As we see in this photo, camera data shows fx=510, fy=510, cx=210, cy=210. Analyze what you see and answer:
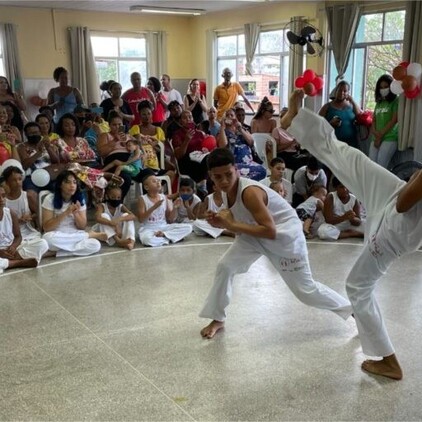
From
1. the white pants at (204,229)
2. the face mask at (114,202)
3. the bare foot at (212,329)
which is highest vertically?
the face mask at (114,202)

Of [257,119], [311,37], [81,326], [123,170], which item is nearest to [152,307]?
[81,326]

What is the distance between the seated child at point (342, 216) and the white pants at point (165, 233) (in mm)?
1353

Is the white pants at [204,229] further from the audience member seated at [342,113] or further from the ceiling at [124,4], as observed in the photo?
the ceiling at [124,4]

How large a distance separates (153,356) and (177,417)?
0.57 meters

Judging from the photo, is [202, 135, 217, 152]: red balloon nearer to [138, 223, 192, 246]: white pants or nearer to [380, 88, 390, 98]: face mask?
[138, 223, 192, 246]: white pants

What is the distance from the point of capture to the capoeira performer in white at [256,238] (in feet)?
8.82

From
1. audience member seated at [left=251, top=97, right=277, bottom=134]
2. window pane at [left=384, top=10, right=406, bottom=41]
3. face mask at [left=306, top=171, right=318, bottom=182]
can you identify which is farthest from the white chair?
window pane at [left=384, top=10, right=406, bottom=41]

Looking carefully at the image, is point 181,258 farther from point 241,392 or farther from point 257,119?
point 257,119

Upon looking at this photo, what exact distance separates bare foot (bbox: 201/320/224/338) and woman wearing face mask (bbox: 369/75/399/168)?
4.53 metres

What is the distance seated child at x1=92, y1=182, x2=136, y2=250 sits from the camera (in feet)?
16.0

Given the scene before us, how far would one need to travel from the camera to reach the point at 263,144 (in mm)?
6941

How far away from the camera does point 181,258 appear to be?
455 centimetres

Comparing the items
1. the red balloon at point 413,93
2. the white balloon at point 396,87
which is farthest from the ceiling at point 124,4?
the red balloon at point 413,93

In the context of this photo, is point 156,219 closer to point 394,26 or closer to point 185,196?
point 185,196
